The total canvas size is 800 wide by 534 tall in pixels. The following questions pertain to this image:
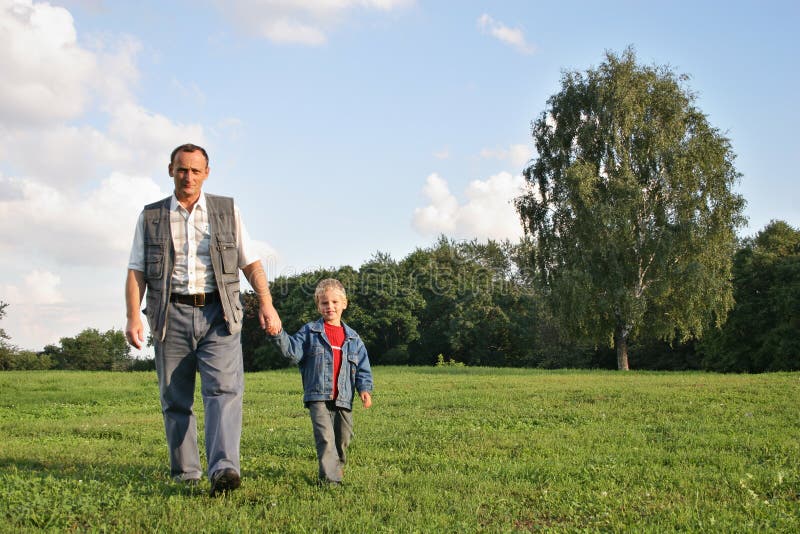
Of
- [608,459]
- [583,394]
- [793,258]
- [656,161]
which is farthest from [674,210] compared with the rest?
[608,459]

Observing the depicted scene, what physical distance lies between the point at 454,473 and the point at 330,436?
4.53 ft

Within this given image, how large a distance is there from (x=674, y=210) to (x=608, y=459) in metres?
32.9

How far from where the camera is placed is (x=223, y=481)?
5.84 m

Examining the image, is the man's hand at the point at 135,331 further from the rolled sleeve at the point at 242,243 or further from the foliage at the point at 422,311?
the foliage at the point at 422,311

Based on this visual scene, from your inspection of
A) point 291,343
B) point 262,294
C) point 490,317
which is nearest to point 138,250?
point 262,294

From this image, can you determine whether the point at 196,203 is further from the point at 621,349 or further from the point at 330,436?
the point at 621,349

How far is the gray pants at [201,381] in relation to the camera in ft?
20.0

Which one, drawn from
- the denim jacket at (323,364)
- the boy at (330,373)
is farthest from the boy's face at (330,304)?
the denim jacket at (323,364)

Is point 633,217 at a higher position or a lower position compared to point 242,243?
higher

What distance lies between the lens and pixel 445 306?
71.3 metres

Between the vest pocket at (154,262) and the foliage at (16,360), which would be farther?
the foliage at (16,360)

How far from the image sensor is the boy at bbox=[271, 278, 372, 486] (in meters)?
6.59

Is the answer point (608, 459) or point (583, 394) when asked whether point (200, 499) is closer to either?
point (608, 459)

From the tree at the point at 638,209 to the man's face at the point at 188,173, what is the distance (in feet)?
107
